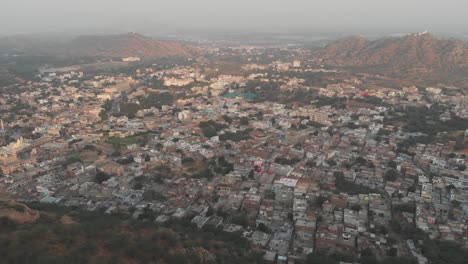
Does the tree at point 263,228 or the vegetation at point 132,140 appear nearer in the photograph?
the tree at point 263,228

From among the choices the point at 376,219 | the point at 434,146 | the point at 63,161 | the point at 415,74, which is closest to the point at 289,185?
the point at 376,219

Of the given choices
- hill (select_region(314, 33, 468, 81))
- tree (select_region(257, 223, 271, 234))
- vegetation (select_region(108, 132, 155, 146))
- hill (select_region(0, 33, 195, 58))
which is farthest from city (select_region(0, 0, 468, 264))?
hill (select_region(0, 33, 195, 58))

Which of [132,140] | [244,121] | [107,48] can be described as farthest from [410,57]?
[107,48]

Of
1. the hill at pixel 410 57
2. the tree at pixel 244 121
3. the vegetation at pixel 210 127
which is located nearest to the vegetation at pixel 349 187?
the vegetation at pixel 210 127

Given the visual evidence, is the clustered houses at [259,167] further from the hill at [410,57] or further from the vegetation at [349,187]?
the hill at [410,57]

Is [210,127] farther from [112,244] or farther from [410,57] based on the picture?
[410,57]

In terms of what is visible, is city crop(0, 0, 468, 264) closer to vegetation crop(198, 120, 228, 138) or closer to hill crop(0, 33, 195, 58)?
vegetation crop(198, 120, 228, 138)

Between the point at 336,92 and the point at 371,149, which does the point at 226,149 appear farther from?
the point at 336,92
